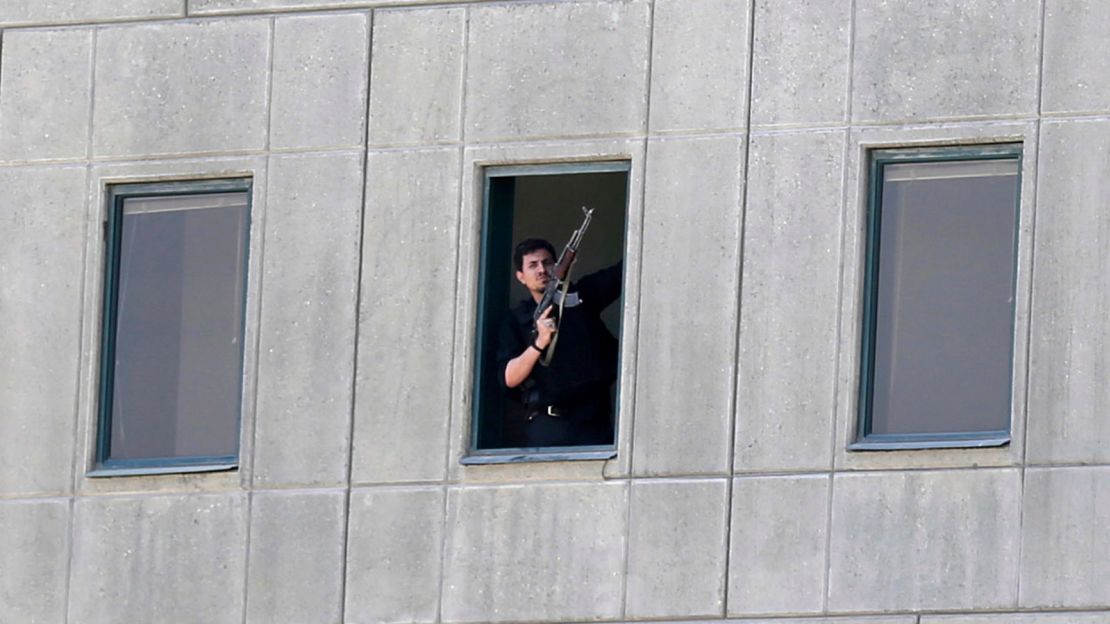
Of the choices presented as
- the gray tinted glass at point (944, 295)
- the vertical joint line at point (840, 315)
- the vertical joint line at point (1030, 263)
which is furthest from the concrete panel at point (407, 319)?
the vertical joint line at point (1030, 263)

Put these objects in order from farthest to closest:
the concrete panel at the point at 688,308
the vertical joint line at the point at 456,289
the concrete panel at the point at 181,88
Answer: the concrete panel at the point at 181,88 → the vertical joint line at the point at 456,289 → the concrete panel at the point at 688,308

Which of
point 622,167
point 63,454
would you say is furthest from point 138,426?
point 622,167

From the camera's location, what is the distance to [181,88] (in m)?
28.0

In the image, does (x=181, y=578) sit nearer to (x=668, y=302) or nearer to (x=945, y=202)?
(x=668, y=302)

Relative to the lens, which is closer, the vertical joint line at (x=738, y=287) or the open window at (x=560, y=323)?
the vertical joint line at (x=738, y=287)

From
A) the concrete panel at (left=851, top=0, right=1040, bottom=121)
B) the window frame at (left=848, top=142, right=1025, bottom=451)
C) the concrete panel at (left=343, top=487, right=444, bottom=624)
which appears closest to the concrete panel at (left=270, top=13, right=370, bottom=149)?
the concrete panel at (left=343, top=487, right=444, bottom=624)

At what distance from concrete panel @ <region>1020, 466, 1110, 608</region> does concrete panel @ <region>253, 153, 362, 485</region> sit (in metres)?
4.45

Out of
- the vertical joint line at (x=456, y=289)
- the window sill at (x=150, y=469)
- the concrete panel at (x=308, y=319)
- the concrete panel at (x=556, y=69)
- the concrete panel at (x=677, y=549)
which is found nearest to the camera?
the concrete panel at (x=677, y=549)

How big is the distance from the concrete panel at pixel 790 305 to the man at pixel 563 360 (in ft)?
3.42

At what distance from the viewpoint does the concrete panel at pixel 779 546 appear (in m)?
25.7

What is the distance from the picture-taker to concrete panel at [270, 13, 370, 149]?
2747cm

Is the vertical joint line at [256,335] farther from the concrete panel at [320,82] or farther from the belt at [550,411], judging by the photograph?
the belt at [550,411]

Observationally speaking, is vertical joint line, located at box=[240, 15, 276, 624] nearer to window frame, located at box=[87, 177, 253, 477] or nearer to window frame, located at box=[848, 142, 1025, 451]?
window frame, located at box=[87, 177, 253, 477]

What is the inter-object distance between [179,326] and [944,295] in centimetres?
508
